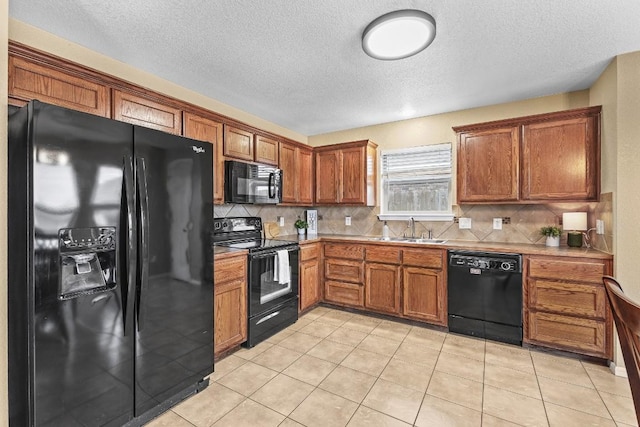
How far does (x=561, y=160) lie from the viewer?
2871 mm

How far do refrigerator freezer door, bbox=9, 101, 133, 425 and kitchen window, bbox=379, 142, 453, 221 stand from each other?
331 centimetres

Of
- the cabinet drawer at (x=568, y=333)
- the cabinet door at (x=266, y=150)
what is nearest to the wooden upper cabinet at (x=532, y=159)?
the cabinet drawer at (x=568, y=333)

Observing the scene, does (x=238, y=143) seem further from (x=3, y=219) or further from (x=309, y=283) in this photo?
(x=3, y=219)

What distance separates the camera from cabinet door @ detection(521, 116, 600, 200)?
108 inches

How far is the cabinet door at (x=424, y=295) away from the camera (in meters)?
3.18

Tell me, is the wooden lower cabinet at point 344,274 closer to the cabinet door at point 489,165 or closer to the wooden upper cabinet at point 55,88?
the cabinet door at point 489,165

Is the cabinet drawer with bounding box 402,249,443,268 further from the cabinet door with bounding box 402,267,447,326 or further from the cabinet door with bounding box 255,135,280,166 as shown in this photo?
the cabinet door with bounding box 255,135,280,166

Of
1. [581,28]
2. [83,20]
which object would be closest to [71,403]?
[83,20]

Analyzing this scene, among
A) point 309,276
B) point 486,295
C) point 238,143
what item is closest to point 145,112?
point 238,143

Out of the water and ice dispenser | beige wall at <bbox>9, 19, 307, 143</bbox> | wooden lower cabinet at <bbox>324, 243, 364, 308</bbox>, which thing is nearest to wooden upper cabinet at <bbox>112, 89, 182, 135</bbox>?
beige wall at <bbox>9, 19, 307, 143</bbox>

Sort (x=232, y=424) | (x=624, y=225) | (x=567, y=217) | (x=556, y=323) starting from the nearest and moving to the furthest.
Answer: (x=232, y=424), (x=624, y=225), (x=556, y=323), (x=567, y=217)

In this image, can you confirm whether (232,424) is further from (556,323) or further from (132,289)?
(556,323)

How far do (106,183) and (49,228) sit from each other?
34cm

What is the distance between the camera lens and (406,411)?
1.90m
